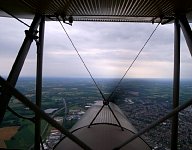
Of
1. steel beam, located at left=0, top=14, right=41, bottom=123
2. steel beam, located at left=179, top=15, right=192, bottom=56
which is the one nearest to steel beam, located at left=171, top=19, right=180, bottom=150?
steel beam, located at left=179, top=15, right=192, bottom=56

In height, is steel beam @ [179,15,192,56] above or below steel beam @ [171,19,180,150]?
above

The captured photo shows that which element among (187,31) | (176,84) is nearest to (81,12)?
(187,31)

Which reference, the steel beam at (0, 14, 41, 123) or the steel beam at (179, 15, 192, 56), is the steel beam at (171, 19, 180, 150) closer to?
the steel beam at (179, 15, 192, 56)

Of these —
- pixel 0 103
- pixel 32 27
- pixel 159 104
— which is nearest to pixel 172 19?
pixel 32 27

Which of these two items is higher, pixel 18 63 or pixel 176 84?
pixel 18 63

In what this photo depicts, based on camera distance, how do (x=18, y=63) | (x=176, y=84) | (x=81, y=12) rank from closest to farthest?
(x=18, y=63), (x=176, y=84), (x=81, y=12)

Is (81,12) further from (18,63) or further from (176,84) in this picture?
(176,84)

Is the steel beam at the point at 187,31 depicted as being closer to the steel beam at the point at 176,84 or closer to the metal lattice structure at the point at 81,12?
the metal lattice structure at the point at 81,12

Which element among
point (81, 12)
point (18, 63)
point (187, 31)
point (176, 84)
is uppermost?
point (81, 12)

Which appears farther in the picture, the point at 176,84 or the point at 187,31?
the point at 176,84

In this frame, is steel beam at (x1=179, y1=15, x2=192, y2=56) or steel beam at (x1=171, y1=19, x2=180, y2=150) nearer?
steel beam at (x1=179, y1=15, x2=192, y2=56)
